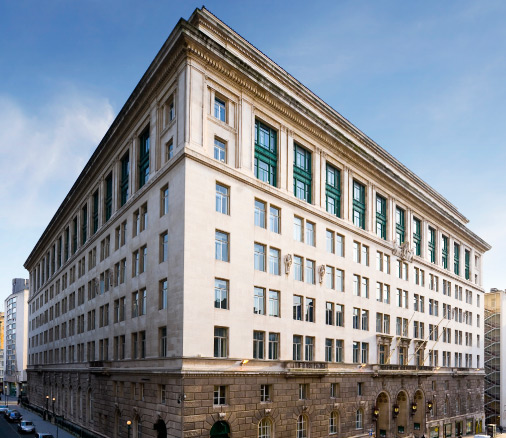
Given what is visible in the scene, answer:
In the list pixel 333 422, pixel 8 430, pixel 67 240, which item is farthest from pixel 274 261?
pixel 67 240

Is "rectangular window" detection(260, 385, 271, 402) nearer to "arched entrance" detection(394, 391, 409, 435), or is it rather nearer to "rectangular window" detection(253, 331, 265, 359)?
"rectangular window" detection(253, 331, 265, 359)

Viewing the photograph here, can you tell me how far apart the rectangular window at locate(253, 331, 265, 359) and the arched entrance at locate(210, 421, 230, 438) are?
603 centimetres

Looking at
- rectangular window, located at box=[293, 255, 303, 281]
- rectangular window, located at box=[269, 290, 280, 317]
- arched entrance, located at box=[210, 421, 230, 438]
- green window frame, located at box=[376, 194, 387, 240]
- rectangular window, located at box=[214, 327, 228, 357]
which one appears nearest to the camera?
arched entrance, located at box=[210, 421, 230, 438]

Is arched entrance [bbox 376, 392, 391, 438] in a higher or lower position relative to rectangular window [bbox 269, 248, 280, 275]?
lower

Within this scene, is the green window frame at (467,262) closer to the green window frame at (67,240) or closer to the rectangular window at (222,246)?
the rectangular window at (222,246)

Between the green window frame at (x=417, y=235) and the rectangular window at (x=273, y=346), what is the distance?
35.6m

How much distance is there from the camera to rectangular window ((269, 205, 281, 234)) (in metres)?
47.9

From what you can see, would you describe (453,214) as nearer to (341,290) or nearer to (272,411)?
(341,290)

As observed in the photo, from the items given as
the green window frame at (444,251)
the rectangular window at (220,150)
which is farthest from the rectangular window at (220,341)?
the green window frame at (444,251)

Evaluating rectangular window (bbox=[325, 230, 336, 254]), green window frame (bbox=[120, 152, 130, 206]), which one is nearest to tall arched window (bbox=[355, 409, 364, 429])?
rectangular window (bbox=[325, 230, 336, 254])

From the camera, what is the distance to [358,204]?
63031mm

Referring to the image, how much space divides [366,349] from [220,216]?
27465mm

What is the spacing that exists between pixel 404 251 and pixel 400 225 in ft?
13.9

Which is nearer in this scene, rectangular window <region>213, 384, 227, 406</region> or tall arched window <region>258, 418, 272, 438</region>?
rectangular window <region>213, 384, 227, 406</region>
